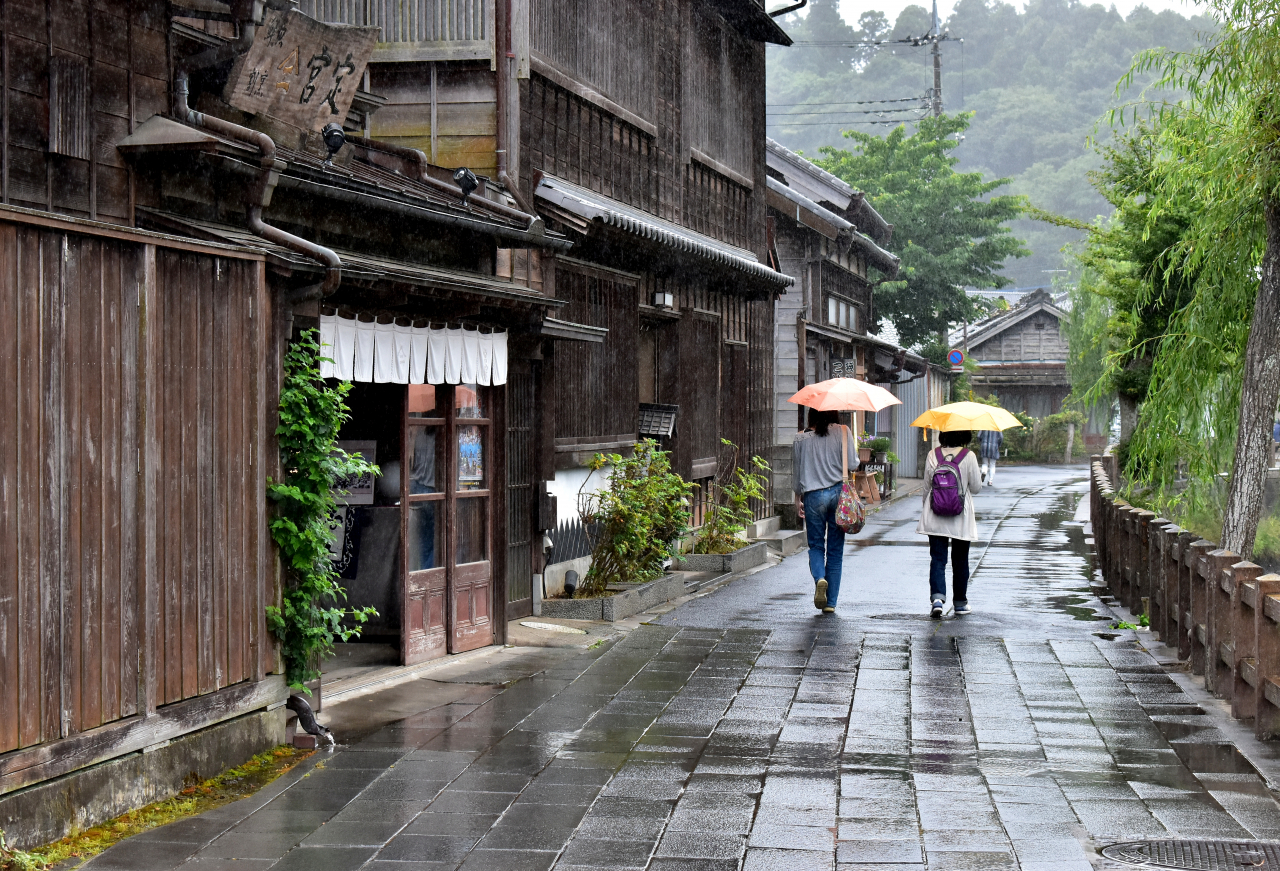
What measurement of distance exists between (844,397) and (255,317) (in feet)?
25.5

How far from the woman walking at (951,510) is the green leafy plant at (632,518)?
2.82 meters

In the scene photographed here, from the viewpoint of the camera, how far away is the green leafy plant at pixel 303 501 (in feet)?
25.4

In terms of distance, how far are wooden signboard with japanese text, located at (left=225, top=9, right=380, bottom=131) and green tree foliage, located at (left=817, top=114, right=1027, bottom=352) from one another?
32.3m

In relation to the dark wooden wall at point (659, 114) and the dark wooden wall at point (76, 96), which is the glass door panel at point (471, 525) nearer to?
the dark wooden wall at point (659, 114)

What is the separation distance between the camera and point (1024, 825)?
20.8 ft

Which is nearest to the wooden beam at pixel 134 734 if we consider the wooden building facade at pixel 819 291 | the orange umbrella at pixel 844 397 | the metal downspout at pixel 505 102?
the metal downspout at pixel 505 102

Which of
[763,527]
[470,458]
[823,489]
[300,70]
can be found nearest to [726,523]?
[823,489]

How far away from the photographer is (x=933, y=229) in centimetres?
4072

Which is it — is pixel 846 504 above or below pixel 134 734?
above

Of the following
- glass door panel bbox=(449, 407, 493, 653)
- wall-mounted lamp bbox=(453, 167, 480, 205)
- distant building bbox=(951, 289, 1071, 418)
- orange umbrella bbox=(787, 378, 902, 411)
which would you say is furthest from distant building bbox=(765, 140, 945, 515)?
distant building bbox=(951, 289, 1071, 418)

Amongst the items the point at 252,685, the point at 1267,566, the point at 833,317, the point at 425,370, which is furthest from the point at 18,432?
the point at 833,317

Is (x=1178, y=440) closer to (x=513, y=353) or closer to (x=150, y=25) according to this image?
(x=513, y=353)

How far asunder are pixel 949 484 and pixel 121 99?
8918 millimetres

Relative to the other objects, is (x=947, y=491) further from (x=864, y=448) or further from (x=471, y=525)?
(x=864, y=448)
